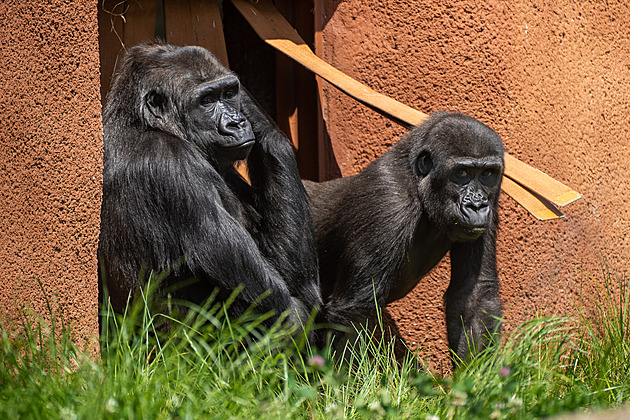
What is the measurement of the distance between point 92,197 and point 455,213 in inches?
70.6

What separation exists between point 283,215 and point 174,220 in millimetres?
676

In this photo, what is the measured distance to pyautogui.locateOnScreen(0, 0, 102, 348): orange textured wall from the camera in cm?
309

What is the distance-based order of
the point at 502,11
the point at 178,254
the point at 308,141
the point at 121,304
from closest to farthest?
the point at 178,254, the point at 121,304, the point at 502,11, the point at 308,141

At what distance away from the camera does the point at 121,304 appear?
3887mm

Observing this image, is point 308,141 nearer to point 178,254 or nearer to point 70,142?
point 178,254

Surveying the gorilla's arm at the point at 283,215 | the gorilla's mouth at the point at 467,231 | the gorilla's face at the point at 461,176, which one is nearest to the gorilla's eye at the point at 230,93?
the gorilla's arm at the point at 283,215

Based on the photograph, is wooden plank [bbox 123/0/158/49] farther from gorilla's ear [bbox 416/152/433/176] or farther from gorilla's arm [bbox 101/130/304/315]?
gorilla's ear [bbox 416/152/433/176]

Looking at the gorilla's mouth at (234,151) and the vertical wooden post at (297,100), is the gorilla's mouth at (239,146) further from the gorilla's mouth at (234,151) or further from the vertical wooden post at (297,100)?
the vertical wooden post at (297,100)

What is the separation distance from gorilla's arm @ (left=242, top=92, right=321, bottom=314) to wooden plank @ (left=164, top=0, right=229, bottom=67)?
2.96 ft

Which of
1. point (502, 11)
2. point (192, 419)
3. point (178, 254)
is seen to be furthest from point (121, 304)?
point (502, 11)

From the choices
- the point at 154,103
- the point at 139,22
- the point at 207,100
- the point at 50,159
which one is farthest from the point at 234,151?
the point at 139,22

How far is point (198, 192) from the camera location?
3.54 metres

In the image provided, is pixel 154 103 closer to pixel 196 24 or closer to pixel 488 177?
pixel 196 24

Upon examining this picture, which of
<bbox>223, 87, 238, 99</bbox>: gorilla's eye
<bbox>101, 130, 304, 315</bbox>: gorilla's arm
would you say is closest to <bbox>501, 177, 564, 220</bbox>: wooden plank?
<bbox>101, 130, 304, 315</bbox>: gorilla's arm
